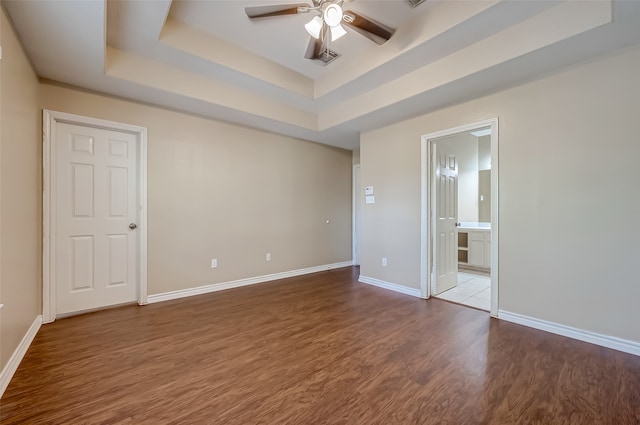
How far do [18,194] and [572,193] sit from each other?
4583 millimetres

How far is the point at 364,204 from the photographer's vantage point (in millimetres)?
4406

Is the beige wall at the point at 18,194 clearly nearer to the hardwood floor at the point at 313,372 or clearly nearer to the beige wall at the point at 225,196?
the hardwood floor at the point at 313,372

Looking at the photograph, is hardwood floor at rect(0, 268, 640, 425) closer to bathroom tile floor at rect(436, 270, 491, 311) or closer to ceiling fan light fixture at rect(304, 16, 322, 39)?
bathroom tile floor at rect(436, 270, 491, 311)

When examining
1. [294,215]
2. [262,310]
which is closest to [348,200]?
[294,215]

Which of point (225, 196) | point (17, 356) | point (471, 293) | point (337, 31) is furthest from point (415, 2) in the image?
point (17, 356)

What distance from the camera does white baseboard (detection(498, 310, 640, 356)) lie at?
219 cm

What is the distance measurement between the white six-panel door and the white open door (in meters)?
3.78

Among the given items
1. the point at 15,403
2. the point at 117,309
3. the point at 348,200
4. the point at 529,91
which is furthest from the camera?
the point at 348,200

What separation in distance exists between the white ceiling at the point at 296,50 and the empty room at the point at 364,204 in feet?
0.07

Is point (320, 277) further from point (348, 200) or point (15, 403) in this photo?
point (15, 403)

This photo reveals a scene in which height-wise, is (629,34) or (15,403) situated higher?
(629,34)

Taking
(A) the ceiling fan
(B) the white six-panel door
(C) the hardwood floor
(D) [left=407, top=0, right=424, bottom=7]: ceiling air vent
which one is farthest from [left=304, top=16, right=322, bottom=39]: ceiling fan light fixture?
(C) the hardwood floor

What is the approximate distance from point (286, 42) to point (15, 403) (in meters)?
3.45

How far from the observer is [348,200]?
225 inches
